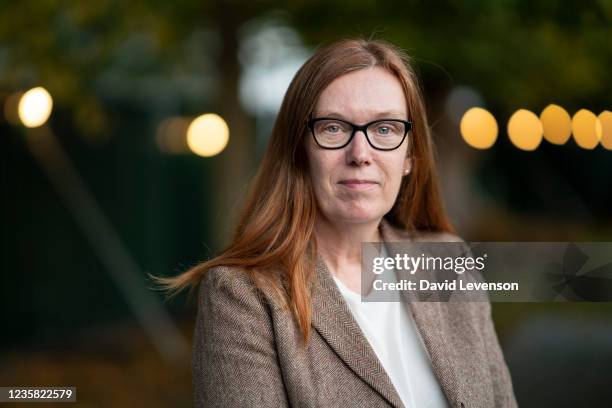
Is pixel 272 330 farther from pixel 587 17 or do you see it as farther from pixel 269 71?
pixel 269 71

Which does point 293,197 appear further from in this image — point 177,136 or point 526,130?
point 177,136

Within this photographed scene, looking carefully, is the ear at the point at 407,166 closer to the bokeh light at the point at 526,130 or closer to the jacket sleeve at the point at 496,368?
the jacket sleeve at the point at 496,368

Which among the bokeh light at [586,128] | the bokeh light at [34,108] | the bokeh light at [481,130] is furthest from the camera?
the bokeh light at [34,108]

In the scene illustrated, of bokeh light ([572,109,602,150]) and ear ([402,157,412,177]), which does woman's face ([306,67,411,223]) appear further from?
bokeh light ([572,109,602,150])

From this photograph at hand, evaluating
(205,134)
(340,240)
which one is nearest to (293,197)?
(340,240)

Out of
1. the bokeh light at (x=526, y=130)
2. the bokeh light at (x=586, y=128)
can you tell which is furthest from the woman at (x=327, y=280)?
the bokeh light at (x=526, y=130)

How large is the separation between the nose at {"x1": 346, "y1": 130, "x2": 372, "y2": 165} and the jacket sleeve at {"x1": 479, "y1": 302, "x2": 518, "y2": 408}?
2.10ft

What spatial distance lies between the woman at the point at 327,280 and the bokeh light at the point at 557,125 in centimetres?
170

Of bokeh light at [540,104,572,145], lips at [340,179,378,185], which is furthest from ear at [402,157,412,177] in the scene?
bokeh light at [540,104,572,145]

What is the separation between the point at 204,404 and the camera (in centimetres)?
194

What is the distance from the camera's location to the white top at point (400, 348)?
2.06 metres

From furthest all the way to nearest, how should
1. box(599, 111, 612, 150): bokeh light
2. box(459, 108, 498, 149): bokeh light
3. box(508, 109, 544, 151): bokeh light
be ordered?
1. box(459, 108, 498, 149): bokeh light
2. box(508, 109, 544, 151): bokeh light
3. box(599, 111, 612, 150): bokeh light

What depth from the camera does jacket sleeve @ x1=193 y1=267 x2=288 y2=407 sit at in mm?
1890

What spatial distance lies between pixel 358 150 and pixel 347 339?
46 centimetres
